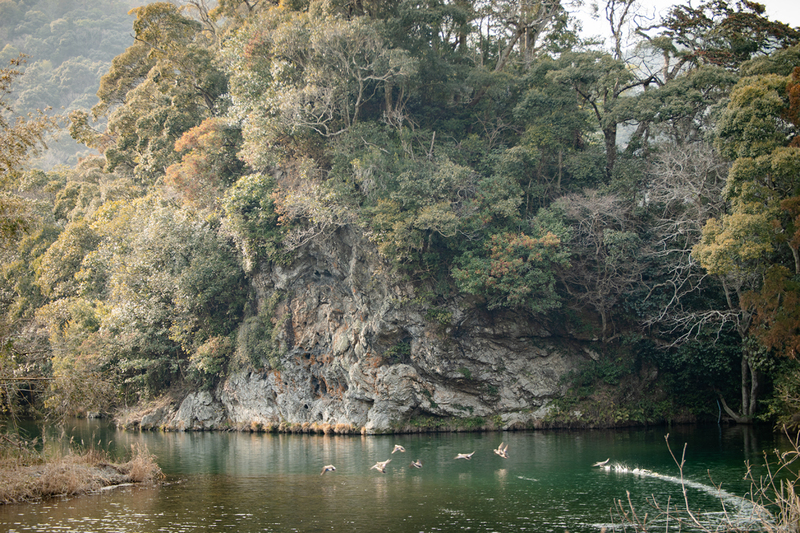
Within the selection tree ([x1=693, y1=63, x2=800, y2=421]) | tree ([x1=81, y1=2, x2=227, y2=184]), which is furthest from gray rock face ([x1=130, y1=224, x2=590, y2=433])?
tree ([x1=81, y1=2, x2=227, y2=184])

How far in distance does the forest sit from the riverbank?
7813mm

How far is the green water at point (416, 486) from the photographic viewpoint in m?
14.2

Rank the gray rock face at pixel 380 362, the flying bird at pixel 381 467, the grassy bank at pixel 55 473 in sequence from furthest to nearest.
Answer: the gray rock face at pixel 380 362, the flying bird at pixel 381 467, the grassy bank at pixel 55 473

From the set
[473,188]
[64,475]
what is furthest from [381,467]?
[473,188]

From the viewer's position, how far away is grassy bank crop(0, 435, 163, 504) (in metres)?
16.1

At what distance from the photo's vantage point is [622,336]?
31250 mm

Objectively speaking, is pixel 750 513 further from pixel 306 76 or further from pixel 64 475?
pixel 306 76

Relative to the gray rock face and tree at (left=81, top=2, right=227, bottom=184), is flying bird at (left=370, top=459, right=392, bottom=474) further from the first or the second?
tree at (left=81, top=2, right=227, bottom=184)

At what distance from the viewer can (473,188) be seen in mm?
31188

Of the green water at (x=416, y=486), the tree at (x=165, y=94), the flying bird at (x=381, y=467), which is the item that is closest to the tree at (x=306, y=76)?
the tree at (x=165, y=94)

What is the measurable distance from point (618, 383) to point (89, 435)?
85.1 feet

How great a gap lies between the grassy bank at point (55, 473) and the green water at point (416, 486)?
1.90ft

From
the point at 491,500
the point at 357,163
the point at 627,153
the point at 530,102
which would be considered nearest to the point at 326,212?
the point at 357,163

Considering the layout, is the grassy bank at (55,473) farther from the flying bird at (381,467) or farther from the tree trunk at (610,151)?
the tree trunk at (610,151)
